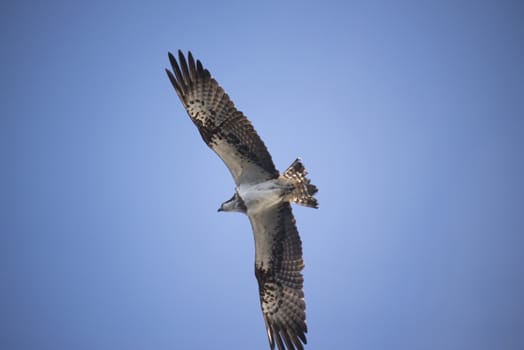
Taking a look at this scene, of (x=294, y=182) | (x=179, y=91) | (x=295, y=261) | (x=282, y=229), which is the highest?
(x=179, y=91)

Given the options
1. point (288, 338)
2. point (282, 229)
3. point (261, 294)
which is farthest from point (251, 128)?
point (288, 338)

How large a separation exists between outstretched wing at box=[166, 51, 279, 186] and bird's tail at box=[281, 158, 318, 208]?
241mm

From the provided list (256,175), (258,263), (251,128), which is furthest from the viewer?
(258,263)

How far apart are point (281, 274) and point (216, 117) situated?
283cm

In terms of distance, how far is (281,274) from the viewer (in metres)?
7.67

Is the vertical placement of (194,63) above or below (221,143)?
above

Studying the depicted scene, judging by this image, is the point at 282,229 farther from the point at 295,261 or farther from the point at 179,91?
the point at 179,91

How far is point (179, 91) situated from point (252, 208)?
215cm

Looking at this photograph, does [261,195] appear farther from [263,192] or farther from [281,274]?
[281,274]

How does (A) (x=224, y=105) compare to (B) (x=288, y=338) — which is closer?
(A) (x=224, y=105)

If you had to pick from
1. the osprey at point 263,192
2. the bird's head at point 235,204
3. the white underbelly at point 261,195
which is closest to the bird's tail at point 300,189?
the osprey at point 263,192

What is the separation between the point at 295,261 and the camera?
297 inches

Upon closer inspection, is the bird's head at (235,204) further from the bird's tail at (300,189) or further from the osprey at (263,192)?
the bird's tail at (300,189)

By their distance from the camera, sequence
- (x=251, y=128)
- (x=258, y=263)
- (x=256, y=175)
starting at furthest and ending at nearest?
(x=258, y=263) → (x=256, y=175) → (x=251, y=128)
